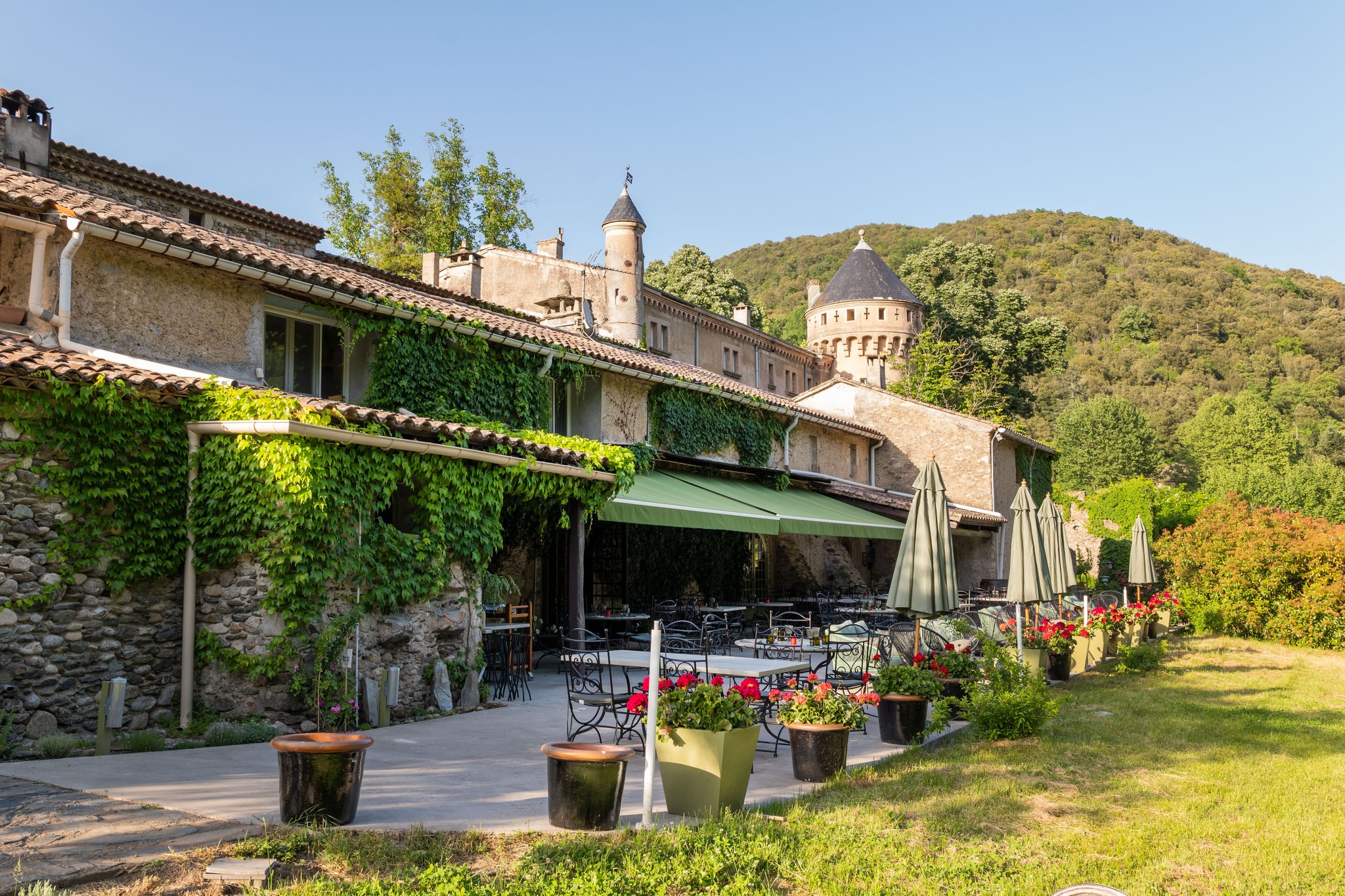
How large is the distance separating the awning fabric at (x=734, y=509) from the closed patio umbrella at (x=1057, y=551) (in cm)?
361

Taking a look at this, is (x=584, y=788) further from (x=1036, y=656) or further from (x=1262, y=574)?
(x=1262, y=574)

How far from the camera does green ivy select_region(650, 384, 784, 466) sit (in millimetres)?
18797

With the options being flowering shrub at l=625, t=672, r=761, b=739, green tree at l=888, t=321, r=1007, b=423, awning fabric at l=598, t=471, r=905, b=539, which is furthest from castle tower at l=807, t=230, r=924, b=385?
flowering shrub at l=625, t=672, r=761, b=739

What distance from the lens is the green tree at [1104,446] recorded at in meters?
62.8

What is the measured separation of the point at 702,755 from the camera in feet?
21.7

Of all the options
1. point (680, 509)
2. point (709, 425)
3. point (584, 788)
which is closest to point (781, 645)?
point (680, 509)

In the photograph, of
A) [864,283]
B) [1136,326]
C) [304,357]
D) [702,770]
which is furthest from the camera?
[1136,326]

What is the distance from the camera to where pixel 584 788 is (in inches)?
237

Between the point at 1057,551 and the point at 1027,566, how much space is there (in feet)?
11.0

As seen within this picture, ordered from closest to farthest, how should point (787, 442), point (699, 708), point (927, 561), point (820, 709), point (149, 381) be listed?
point (699, 708)
point (820, 709)
point (149, 381)
point (927, 561)
point (787, 442)

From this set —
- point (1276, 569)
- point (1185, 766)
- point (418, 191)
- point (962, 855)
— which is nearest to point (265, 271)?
point (962, 855)

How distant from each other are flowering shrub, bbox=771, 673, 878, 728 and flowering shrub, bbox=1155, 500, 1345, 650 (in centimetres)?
1639

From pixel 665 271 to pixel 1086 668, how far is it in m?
42.3

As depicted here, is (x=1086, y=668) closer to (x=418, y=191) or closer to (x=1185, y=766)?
(x=1185, y=766)
